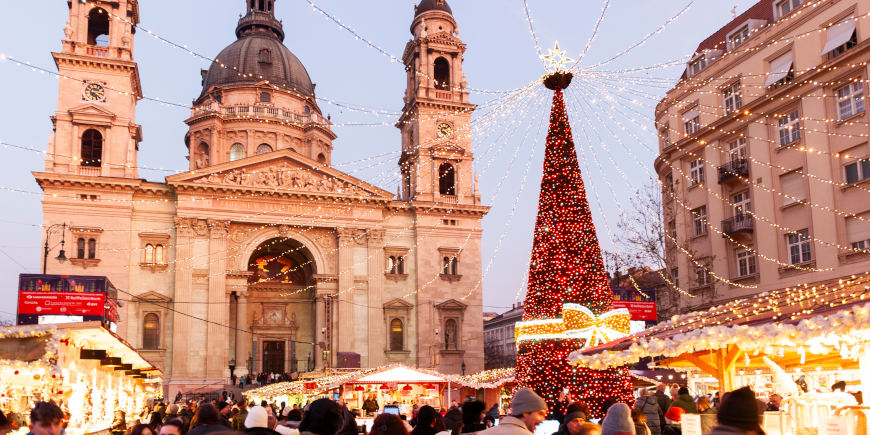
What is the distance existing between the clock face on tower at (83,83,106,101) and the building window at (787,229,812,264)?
3508 cm

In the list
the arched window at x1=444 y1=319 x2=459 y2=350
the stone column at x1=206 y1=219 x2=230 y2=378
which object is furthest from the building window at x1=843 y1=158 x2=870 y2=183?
the stone column at x1=206 y1=219 x2=230 y2=378

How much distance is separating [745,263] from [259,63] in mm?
40540

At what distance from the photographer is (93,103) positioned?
44094mm

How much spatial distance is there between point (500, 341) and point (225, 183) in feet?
229

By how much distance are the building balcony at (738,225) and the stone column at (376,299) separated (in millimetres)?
21826

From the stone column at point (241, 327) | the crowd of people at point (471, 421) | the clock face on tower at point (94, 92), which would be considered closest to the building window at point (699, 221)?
the stone column at point (241, 327)

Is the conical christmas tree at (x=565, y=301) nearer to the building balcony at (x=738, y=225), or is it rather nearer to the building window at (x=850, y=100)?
the building window at (x=850, y=100)

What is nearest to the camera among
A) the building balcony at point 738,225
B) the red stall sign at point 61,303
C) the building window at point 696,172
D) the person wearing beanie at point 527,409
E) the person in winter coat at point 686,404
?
the person wearing beanie at point 527,409

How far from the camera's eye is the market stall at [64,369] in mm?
14156

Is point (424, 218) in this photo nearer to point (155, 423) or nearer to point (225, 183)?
point (225, 183)

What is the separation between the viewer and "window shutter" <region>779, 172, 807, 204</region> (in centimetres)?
2806

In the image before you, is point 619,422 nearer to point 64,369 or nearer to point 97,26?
point 64,369

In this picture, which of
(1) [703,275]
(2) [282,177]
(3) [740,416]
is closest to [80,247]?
(2) [282,177]

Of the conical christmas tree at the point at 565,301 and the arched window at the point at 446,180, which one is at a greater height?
the arched window at the point at 446,180
